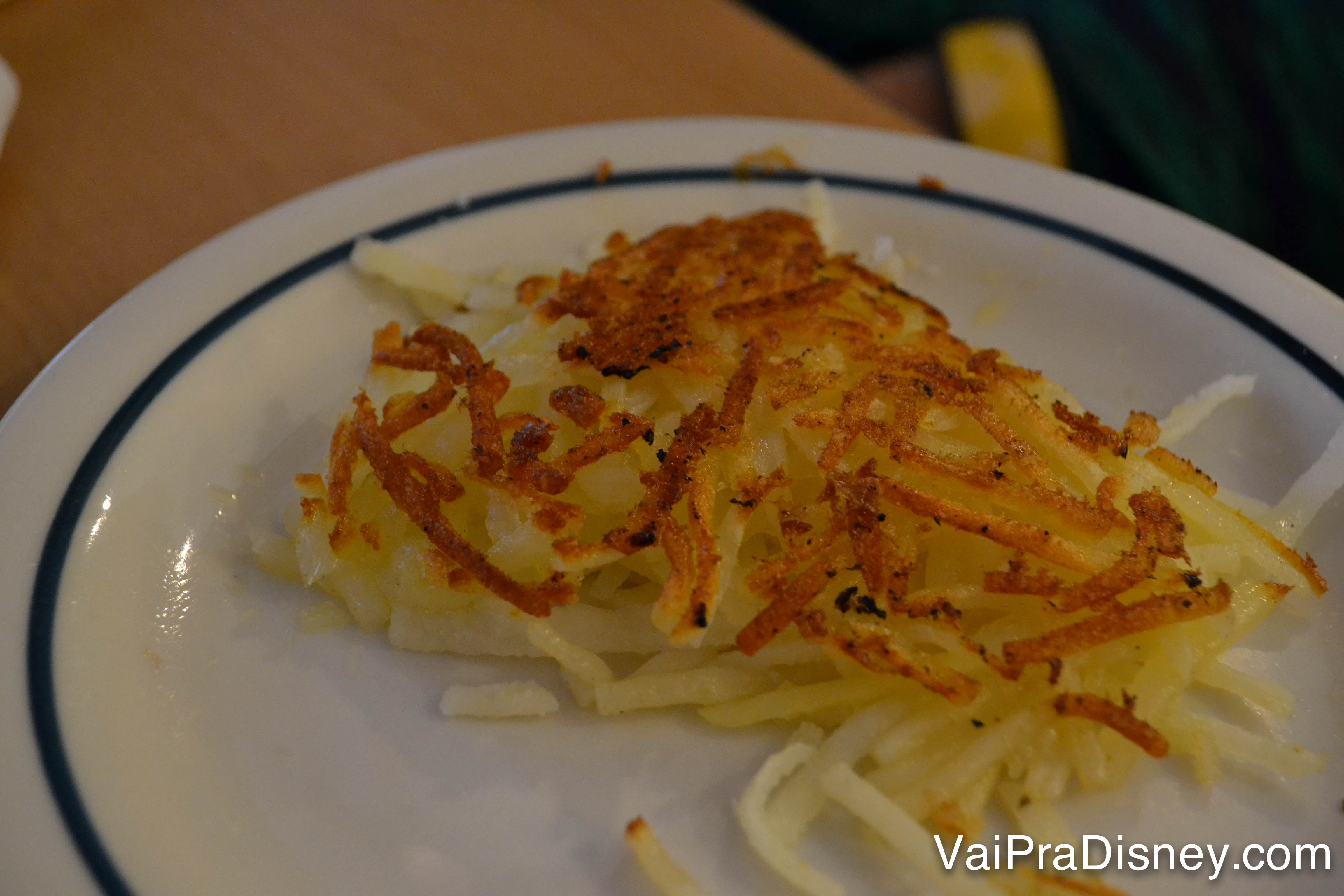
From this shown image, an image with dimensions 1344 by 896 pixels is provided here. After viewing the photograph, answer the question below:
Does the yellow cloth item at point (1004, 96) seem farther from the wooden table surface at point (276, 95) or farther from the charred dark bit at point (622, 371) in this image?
the charred dark bit at point (622, 371)

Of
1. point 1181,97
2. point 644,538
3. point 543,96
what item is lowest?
point 644,538

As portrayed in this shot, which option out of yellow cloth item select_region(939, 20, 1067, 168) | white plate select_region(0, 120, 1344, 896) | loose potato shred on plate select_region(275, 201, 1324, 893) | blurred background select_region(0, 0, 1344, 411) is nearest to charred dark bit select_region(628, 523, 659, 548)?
loose potato shred on plate select_region(275, 201, 1324, 893)

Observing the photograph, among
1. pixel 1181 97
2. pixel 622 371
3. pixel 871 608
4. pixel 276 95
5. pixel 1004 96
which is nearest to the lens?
pixel 871 608

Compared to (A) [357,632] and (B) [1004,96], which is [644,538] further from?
(B) [1004,96]

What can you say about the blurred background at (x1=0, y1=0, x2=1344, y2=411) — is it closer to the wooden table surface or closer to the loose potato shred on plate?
the wooden table surface

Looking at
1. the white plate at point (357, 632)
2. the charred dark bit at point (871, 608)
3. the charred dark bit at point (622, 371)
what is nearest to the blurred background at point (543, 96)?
the white plate at point (357, 632)

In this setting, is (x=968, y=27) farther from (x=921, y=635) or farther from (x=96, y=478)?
(x=96, y=478)

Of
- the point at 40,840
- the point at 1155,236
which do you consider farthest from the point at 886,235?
the point at 40,840

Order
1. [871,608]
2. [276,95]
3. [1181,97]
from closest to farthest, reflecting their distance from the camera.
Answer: [871,608]
[276,95]
[1181,97]

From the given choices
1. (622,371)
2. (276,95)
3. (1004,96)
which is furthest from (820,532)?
(1004,96)
